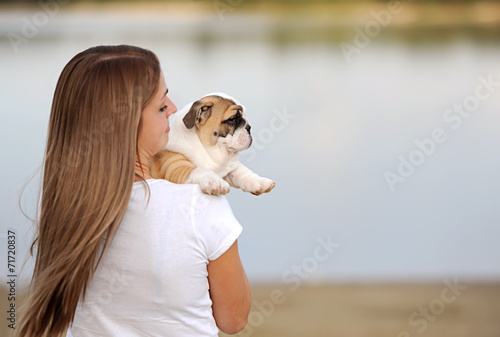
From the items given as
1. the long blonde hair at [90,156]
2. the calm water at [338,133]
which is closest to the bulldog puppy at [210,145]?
the long blonde hair at [90,156]

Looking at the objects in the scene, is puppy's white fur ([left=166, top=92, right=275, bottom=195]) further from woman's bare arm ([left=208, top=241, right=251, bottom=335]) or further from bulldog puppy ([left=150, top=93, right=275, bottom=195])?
woman's bare arm ([left=208, top=241, right=251, bottom=335])

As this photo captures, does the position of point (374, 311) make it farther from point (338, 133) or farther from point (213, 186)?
point (213, 186)

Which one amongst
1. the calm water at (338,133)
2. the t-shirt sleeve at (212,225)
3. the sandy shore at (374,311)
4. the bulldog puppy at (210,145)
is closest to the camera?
the t-shirt sleeve at (212,225)

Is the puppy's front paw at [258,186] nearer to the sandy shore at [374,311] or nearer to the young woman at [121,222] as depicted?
the young woman at [121,222]

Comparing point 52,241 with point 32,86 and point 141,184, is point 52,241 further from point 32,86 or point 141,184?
point 32,86

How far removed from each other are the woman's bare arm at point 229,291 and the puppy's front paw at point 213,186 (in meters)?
0.09

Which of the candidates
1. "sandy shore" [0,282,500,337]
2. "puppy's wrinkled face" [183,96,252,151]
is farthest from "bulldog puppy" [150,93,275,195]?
"sandy shore" [0,282,500,337]

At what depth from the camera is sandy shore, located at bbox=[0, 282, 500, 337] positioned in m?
3.76

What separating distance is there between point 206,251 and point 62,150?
0.92 ft

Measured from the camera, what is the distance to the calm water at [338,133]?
16.1ft

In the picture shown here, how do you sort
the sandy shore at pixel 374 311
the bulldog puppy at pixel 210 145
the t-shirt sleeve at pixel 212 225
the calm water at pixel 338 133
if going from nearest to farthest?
the t-shirt sleeve at pixel 212 225
the bulldog puppy at pixel 210 145
the sandy shore at pixel 374 311
the calm water at pixel 338 133

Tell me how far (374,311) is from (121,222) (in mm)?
3390

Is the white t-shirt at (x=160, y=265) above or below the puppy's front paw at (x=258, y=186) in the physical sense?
below

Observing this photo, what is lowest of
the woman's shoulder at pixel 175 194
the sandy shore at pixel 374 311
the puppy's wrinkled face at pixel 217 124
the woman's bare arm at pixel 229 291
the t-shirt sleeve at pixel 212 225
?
the sandy shore at pixel 374 311
